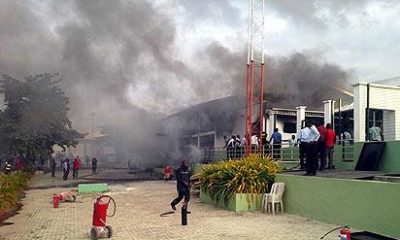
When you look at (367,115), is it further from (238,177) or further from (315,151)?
(238,177)

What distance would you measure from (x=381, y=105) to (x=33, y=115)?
1993cm

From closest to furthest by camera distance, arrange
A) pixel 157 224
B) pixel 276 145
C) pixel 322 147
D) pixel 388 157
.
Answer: pixel 157 224 → pixel 388 157 → pixel 322 147 → pixel 276 145

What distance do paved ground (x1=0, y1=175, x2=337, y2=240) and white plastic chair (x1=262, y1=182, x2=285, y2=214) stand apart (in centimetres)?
26

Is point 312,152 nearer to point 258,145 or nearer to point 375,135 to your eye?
point 375,135

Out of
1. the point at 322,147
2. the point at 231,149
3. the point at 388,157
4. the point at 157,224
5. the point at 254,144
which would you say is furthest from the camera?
the point at 231,149

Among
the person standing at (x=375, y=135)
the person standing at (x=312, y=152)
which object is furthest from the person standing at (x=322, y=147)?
the person standing at (x=375, y=135)

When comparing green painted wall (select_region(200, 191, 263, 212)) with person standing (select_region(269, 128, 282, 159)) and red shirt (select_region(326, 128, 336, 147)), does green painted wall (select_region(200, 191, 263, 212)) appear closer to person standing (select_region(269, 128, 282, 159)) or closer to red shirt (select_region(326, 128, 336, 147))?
red shirt (select_region(326, 128, 336, 147))

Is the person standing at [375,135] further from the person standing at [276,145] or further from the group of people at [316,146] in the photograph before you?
the person standing at [276,145]

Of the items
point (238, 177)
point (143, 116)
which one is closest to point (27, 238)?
point (238, 177)

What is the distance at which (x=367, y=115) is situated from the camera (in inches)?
462

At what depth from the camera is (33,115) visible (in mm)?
24656

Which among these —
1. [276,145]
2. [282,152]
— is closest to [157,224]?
[276,145]

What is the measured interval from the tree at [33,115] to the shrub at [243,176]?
1619cm

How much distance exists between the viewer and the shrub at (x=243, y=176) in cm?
988
